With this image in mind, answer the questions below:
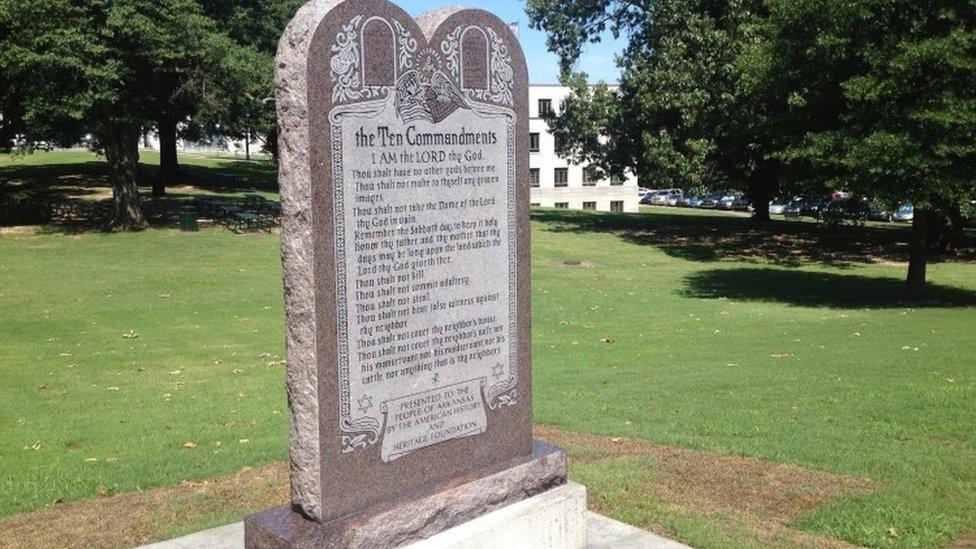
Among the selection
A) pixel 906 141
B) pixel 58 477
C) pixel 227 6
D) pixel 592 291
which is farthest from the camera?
pixel 227 6

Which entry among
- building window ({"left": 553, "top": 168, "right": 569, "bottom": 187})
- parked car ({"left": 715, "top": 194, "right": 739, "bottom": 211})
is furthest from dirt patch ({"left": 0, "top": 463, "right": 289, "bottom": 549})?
building window ({"left": 553, "top": 168, "right": 569, "bottom": 187})

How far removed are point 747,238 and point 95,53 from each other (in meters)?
26.1

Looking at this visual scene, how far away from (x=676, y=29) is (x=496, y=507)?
34.9m

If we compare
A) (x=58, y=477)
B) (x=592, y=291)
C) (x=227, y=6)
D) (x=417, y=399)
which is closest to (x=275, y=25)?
(x=227, y=6)

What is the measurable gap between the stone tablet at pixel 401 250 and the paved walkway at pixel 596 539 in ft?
2.64

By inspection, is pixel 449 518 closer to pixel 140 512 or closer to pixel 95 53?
pixel 140 512

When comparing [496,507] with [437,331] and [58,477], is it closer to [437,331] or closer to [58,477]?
[437,331]

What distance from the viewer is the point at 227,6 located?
37250mm

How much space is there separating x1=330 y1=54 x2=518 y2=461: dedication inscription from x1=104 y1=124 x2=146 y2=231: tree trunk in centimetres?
3084

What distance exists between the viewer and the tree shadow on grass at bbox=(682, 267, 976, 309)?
76.3 ft

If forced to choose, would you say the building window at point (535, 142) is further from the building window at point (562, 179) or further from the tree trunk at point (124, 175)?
the tree trunk at point (124, 175)

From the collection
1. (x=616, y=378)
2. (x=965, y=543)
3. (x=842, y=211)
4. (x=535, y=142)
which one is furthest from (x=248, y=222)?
(x=535, y=142)

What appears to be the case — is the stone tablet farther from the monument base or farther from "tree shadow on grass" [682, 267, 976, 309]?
"tree shadow on grass" [682, 267, 976, 309]

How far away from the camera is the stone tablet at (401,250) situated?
189 inches
